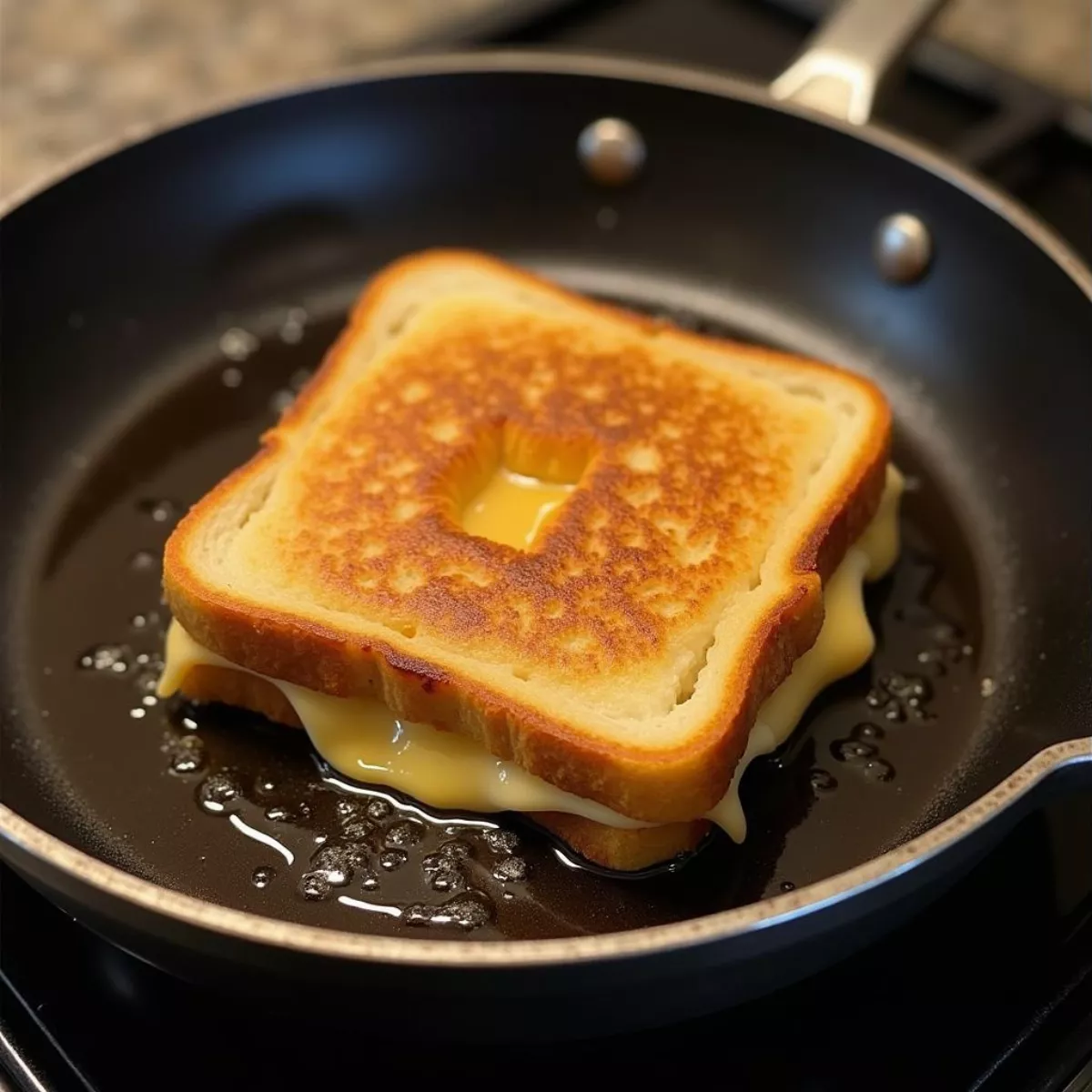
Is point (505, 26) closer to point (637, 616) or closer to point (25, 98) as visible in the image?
point (25, 98)

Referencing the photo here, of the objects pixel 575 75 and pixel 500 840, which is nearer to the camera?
pixel 500 840

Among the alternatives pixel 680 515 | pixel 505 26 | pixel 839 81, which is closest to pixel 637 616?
pixel 680 515

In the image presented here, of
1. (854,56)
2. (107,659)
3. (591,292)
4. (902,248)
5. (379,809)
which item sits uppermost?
(854,56)

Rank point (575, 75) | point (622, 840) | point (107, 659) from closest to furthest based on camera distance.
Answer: point (622, 840) < point (107, 659) < point (575, 75)

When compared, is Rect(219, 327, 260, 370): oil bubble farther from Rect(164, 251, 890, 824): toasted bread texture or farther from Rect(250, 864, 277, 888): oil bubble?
Rect(250, 864, 277, 888): oil bubble

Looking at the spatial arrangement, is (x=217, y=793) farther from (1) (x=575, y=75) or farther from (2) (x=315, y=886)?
(1) (x=575, y=75)

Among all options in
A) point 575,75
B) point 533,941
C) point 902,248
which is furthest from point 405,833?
point 575,75

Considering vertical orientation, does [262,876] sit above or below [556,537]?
below
